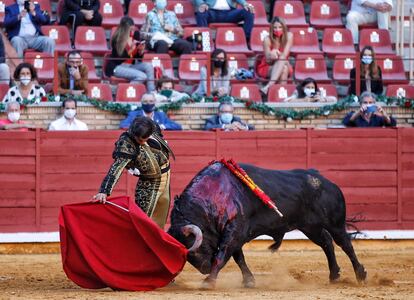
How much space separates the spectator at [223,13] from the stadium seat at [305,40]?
1.94 ft

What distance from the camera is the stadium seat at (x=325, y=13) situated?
16.4 m

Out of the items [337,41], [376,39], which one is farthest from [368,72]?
[376,39]

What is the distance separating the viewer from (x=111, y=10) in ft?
52.1

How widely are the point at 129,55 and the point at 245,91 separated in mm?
1476

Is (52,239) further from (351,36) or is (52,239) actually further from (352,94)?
(351,36)

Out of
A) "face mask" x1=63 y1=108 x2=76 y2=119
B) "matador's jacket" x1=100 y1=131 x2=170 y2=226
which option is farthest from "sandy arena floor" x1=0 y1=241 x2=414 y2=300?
"face mask" x1=63 y1=108 x2=76 y2=119

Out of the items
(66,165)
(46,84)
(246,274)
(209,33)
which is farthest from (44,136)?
(246,274)

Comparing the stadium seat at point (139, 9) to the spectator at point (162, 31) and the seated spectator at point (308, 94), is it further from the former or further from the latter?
the seated spectator at point (308, 94)

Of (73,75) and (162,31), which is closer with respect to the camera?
(73,75)

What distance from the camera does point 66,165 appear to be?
1343 cm

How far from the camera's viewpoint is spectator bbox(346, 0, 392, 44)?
16047 mm

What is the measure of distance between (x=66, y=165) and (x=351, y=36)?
4673 millimetres

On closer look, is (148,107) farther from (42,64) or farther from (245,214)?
(245,214)

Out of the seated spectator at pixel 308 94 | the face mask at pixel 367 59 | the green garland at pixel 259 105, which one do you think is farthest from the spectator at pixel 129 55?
the face mask at pixel 367 59
